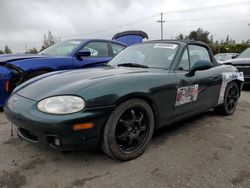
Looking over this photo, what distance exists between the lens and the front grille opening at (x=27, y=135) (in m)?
2.26

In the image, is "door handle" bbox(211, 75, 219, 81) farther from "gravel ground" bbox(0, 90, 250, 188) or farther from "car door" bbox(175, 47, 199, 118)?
"gravel ground" bbox(0, 90, 250, 188)

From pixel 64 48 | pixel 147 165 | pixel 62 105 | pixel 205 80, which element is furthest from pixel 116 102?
pixel 64 48

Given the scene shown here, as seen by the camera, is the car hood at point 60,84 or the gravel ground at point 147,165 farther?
the car hood at point 60,84

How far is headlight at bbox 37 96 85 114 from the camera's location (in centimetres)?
210

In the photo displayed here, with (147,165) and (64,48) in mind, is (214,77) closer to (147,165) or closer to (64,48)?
(147,165)

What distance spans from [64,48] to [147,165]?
366cm

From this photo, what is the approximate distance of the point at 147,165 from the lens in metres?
2.40

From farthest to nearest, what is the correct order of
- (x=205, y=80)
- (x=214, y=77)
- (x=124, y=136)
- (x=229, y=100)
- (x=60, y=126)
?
(x=229, y=100), (x=214, y=77), (x=205, y=80), (x=124, y=136), (x=60, y=126)

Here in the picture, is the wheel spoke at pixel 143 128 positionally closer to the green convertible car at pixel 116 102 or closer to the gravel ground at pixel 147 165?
the green convertible car at pixel 116 102

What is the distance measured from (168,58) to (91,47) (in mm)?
2554

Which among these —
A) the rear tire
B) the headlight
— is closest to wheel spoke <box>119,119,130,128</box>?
the headlight

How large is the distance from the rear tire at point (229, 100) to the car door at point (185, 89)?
43.6 inches

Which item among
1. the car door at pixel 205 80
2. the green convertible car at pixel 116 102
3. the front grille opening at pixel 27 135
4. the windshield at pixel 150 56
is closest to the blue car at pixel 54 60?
the windshield at pixel 150 56

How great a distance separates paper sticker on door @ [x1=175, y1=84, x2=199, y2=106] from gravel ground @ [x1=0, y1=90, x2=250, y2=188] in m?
0.50
